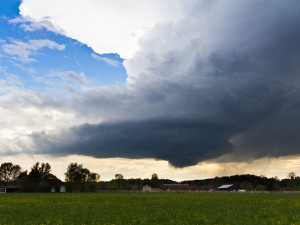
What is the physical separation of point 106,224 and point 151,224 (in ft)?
12.3

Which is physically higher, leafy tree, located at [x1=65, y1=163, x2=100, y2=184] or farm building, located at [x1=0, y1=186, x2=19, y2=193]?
leafy tree, located at [x1=65, y1=163, x2=100, y2=184]

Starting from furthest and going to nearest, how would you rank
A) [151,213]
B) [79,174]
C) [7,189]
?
[79,174] < [7,189] < [151,213]

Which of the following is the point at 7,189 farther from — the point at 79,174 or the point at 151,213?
the point at 151,213

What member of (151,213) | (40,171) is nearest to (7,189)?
(40,171)

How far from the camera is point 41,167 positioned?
178375 mm

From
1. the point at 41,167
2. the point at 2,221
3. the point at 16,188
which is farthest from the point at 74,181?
the point at 2,221

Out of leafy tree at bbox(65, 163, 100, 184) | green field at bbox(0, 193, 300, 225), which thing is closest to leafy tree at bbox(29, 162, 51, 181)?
leafy tree at bbox(65, 163, 100, 184)

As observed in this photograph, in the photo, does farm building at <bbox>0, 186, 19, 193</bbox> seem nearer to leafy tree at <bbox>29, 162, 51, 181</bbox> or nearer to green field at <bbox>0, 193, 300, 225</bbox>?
leafy tree at <bbox>29, 162, 51, 181</bbox>

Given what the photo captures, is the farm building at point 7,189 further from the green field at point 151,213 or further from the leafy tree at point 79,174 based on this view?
the green field at point 151,213

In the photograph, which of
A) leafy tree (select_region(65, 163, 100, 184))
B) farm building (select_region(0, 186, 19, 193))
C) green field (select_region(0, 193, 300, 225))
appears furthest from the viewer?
leafy tree (select_region(65, 163, 100, 184))

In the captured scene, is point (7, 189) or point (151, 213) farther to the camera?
point (7, 189)

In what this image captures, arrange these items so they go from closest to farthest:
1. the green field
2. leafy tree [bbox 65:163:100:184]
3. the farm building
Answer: the green field, the farm building, leafy tree [bbox 65:163:100:184]

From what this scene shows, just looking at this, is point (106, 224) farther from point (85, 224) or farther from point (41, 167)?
point (41, 167)

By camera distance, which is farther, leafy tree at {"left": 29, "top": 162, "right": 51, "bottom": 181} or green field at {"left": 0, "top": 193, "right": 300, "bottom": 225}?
leafy tree at {"left": 29, "top": 162, "right": 51, "bottom": 181}
